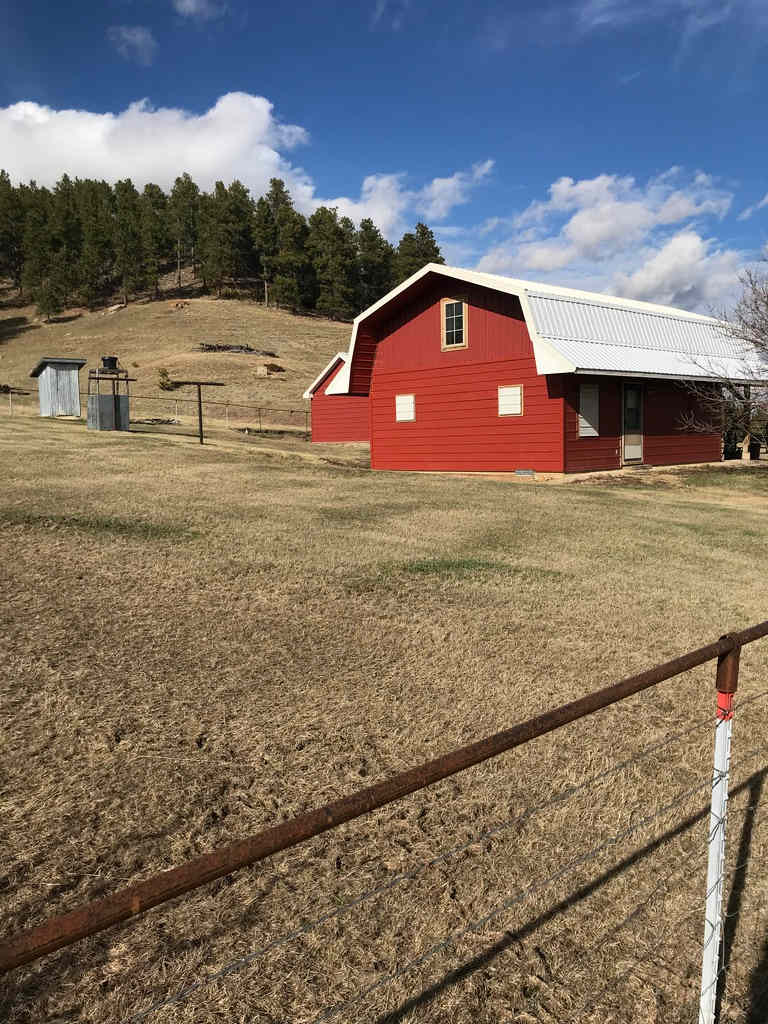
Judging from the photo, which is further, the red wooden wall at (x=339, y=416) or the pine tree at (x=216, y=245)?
the pine tree at (x=216, y=245)

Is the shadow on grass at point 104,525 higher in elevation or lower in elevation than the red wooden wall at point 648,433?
lower

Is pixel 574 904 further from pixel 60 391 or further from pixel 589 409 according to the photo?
pixel 60 391

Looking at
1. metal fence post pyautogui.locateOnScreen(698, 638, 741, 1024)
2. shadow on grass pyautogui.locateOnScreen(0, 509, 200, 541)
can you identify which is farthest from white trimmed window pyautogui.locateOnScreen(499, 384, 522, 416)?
metal fence post pyautogui.locateOnScreen(698, 638, 741, 1024)

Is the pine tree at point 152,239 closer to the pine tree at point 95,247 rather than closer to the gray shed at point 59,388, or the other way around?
the pine tree at point 95,247

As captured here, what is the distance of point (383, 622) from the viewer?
23.2ft

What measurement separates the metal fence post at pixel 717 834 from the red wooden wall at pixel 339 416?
3370cm

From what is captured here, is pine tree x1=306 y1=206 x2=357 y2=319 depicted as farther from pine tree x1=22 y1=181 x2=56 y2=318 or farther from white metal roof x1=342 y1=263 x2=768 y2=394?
white metal roof x1=342 y1=263 x2=768 y2=394

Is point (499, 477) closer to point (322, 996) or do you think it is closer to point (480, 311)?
point (480, 311)

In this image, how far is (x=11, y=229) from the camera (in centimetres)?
9800

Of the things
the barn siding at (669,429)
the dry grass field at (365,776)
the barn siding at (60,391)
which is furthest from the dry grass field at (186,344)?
the dry grass field at (365,776)

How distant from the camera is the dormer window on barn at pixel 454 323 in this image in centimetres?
2245

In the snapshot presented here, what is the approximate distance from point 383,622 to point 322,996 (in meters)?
4.33

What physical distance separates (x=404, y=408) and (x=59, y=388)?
16416 millimetres

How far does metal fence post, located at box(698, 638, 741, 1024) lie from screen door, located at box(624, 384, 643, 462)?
2135 cm
